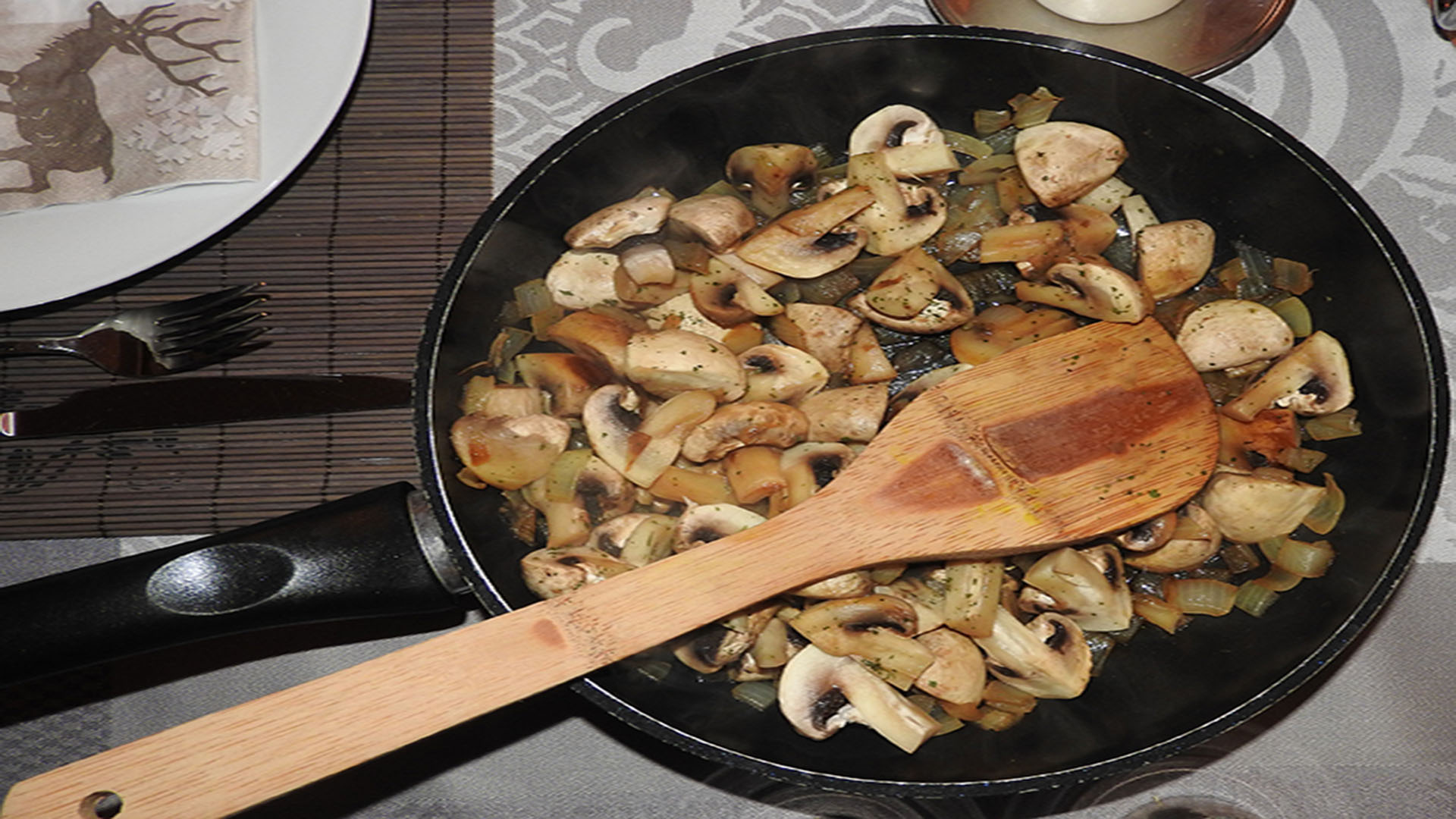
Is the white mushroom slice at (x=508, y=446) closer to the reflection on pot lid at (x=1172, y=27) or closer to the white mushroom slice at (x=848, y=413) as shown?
the white mushroom slice at (x=848, y=413)

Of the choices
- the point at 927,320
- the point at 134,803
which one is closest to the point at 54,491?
the point at 134,803

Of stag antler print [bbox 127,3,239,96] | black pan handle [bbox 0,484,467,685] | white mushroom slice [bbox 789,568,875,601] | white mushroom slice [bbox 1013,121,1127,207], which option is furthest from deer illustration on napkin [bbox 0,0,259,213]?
white mushroom slice [bbox 1013,121,1127,207]

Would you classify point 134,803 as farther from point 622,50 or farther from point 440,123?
point 622,50

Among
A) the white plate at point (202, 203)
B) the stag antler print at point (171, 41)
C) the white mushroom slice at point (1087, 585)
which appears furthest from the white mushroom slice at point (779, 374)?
the stag antler print at point (171, 41)

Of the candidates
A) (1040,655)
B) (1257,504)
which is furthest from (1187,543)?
(1040,655)

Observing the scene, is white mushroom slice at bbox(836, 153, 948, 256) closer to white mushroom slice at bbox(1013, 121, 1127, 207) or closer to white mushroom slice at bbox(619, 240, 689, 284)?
white mushroom slice at bbox(1013, 121, 1127, 207)
